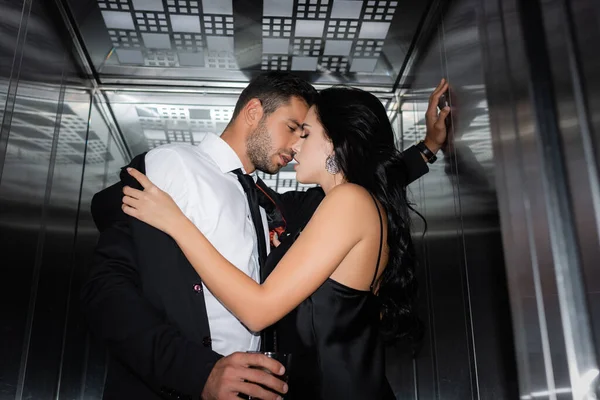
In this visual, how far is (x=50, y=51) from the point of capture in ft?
7.29

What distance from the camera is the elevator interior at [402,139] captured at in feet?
4.04

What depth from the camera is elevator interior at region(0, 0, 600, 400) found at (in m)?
1.23

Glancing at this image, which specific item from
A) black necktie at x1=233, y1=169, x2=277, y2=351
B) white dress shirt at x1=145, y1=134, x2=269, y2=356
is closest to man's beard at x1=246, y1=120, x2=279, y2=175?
black necktie at x1=233, y1=169, x2=277, y2=351

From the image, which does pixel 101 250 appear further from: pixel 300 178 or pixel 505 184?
pixel 505 184

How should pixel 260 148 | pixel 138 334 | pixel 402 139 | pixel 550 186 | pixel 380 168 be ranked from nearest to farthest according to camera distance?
pixel 550 186 → pixel 138 334 → pixel 380 168 → pixel 260 148 → pixel 402 139

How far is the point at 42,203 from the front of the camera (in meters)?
2.16

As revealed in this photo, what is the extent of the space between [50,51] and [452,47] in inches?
66.3

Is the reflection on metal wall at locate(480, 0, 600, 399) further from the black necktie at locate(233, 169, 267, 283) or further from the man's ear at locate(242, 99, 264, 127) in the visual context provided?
the man's ear at locate(242, 99, 264, 127)

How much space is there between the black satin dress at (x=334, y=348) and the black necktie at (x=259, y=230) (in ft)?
0.46

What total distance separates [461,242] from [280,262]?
0.76 meters

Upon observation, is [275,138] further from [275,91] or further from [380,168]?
[380,168]

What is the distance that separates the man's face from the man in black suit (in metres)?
0.49

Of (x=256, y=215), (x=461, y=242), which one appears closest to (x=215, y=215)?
(x=256, y=215)

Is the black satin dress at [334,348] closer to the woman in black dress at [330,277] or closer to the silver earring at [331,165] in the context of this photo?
the woman in black dress at [330,277]
